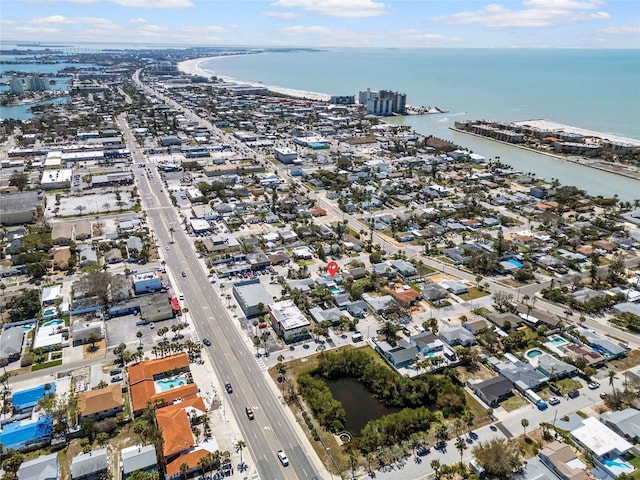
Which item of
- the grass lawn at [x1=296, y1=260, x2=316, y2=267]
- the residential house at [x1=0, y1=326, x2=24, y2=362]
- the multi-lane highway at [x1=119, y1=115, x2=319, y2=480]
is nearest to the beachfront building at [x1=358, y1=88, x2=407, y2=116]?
the multi-lane highway at [x1=119, y1=115, x2=319, y2=480]

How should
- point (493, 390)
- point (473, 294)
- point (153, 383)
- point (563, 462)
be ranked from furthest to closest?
point (473, 294)
point (153, 383)
point (493, 390)
point (563, 462)

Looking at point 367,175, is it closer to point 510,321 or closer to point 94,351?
point 510,321

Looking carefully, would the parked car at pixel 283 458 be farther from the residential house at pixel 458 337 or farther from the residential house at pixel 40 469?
the residential house at pixel 458 337

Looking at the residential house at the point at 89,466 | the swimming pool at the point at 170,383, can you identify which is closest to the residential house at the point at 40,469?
the residential house at the point at 89,466

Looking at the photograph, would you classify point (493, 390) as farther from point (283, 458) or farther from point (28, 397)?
point (28, 397)

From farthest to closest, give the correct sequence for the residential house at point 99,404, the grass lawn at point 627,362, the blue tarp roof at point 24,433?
the grass lawn at point 627,362 → the residential house at point 99,404 → the blue tarp roof at point 24,433

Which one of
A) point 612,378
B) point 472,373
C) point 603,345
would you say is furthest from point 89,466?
point 603,345
